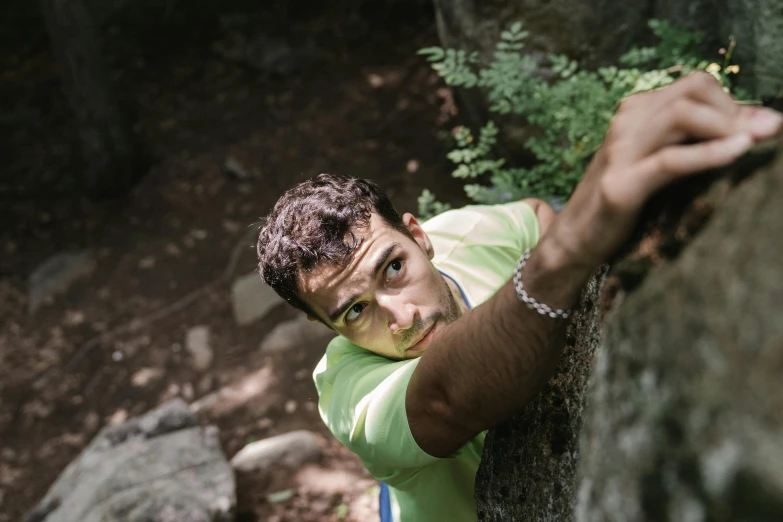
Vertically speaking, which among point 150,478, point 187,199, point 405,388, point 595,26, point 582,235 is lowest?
point 187,199

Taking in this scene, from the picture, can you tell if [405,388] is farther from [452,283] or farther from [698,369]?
[452,283]

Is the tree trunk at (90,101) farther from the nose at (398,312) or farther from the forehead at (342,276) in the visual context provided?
the nose at (398,312)

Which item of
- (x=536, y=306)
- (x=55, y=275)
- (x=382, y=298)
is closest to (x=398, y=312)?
(x=382, y=298)

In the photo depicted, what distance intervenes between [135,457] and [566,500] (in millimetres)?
3797

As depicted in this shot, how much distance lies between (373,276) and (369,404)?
61 cm

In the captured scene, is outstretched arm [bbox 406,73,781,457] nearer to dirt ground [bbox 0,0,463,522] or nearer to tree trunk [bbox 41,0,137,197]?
dirt ground [bbox 0,0,463,522]

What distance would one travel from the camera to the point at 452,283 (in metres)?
2.64

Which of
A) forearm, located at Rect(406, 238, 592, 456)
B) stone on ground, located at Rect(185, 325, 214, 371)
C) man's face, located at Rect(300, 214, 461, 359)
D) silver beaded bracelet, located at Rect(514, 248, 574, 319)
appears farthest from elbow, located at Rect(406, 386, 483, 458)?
stone on ground, located at Rect(185, 325, 214, 371)

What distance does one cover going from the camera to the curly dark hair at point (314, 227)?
2344 mm

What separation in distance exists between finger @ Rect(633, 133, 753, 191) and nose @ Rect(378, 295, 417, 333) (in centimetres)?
139

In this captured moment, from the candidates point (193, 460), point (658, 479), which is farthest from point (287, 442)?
point (658, 479)

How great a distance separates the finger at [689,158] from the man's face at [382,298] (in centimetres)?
140

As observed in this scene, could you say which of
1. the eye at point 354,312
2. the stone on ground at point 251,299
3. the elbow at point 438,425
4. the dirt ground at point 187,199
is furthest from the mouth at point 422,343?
the stone on ground at point 251,299

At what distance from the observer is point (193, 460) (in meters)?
4.37
